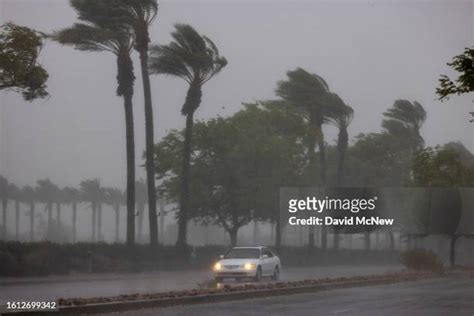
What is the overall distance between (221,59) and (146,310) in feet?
92.0

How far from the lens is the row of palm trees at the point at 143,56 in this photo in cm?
4412

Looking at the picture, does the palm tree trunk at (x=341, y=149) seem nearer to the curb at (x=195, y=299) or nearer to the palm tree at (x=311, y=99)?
the palm tree at (x=311, y=99)

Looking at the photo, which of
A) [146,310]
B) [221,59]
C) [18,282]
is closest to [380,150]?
[221,59]

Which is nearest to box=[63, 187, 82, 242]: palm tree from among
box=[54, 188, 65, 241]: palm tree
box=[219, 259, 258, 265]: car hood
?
box=[54, 188, 65, 241]: palm tree

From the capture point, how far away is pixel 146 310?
2172cm

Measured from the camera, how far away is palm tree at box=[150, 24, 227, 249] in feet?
159

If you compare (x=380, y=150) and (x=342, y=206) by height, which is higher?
(x=380, y=150)

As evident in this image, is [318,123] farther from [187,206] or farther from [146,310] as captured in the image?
[146,310]

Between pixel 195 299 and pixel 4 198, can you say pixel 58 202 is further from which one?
pixel 195 299

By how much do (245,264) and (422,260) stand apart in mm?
14285

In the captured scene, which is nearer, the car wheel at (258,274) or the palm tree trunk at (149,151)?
the car wheel at (258,274)

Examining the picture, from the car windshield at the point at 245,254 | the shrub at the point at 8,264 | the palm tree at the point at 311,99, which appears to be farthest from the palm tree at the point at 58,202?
the car windshield at the point at 245,254

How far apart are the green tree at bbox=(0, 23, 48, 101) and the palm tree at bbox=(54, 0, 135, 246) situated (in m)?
11.7

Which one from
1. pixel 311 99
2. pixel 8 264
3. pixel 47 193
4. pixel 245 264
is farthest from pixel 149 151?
pixel 47 193
